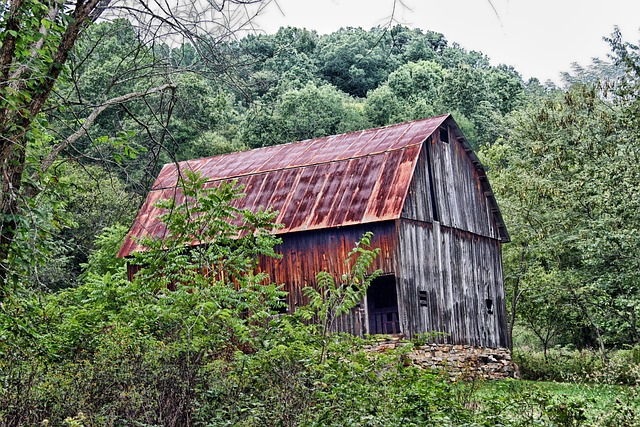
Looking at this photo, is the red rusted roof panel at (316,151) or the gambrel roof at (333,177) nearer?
the gambrel roof at (333,177)

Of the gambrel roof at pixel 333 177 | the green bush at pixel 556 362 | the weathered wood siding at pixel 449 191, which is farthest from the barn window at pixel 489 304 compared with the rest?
the green bush at pixel 556 362

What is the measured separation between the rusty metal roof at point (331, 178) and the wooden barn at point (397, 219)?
0.04 m

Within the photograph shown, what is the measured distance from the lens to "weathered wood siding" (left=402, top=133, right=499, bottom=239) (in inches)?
966

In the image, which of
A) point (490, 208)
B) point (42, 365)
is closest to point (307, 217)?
point (490, 208)

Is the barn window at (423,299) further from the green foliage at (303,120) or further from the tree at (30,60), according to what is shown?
the green foliage at (303,120)

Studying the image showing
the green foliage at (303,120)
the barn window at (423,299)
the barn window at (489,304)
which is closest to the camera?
the barn window at (423,299)

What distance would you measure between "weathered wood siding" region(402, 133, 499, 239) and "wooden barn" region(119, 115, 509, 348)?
33mm

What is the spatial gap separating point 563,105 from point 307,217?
18774 millimetres

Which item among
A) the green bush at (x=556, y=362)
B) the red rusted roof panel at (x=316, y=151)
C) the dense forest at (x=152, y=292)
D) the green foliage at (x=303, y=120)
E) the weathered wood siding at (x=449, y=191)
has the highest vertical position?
the green foliage at (x=303, y=120)

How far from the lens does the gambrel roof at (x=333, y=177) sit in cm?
2341

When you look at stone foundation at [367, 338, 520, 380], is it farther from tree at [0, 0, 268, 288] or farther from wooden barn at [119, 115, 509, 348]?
tree at [0, 0, 268, 288]

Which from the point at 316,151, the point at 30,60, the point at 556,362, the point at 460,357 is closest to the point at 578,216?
the point at 556,362

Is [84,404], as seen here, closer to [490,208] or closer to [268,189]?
[268,189]

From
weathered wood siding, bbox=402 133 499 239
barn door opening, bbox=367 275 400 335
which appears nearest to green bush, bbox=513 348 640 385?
weathered wood siding, bbox=402 133 499 239
